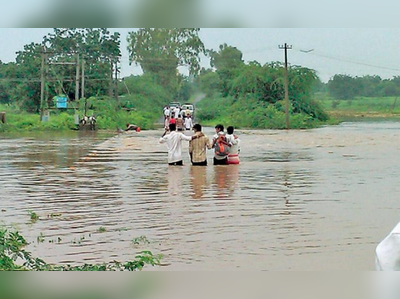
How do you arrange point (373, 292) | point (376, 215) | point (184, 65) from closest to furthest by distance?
point (373, 292) → point (376, 215) → point (184, 65)

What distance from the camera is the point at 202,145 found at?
18578mm

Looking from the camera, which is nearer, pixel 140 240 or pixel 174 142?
pixel 140 240

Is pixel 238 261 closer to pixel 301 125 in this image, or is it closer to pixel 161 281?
pixel 161 281

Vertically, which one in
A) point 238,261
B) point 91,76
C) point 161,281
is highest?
point 91,76

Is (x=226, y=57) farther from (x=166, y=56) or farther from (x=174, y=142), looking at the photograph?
(x=174, y=142)

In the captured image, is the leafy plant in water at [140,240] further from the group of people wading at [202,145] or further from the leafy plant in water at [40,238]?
the group of people wading at [202,145]

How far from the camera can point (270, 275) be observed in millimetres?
2773

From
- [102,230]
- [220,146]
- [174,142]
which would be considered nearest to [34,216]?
[102,230]

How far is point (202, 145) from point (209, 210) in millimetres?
7060

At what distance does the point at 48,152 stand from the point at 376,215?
55.3 feet

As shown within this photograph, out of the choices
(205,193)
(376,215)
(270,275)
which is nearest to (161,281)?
(270,275)

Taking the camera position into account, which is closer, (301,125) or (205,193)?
(205,193)

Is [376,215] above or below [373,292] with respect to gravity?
below

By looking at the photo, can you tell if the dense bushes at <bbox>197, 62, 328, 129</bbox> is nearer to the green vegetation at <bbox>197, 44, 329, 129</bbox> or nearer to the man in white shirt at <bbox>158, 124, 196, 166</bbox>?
the green vegetation at <bbox>197, 44, 329, 129</bbox>
